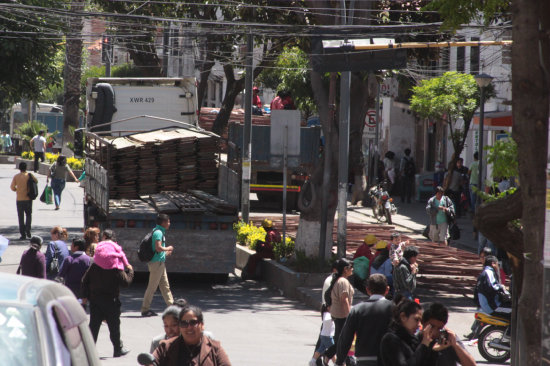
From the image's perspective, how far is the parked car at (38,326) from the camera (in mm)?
3086

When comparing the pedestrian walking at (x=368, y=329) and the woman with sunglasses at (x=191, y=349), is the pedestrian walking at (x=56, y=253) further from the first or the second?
Result: the woman with sunglasses at (x=191, y=349)

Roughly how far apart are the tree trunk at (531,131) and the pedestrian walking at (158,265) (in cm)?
737

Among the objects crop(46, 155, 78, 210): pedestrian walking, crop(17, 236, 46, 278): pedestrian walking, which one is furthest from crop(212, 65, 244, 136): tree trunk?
crop(17, 236, 46, 278): pedestrian walking

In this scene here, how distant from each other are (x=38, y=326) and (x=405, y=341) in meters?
4.03

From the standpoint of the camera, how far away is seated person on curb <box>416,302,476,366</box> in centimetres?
642

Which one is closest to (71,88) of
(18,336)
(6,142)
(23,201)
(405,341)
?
(6,142)

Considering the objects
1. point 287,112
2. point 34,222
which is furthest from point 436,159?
point 287,112

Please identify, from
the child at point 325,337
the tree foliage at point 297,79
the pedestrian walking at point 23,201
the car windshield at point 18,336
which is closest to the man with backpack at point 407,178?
the tree foliage at point 297,79

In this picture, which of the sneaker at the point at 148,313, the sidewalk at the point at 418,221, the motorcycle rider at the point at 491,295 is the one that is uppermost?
the motorcycle rider at the point at 491,295

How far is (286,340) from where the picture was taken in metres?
12.2

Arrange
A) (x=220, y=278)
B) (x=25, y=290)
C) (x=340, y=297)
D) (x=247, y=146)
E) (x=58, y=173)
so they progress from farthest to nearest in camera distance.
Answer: (x=58, y=173) < (x=247, y=146) < (x=220, y=278) < (x=340, y=297) < (x=25, y=290)

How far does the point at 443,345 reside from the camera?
6445 mm

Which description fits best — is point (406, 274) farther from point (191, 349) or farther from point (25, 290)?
point (25, 290)

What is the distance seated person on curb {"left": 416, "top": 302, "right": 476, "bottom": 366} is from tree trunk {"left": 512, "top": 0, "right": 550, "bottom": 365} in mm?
467
